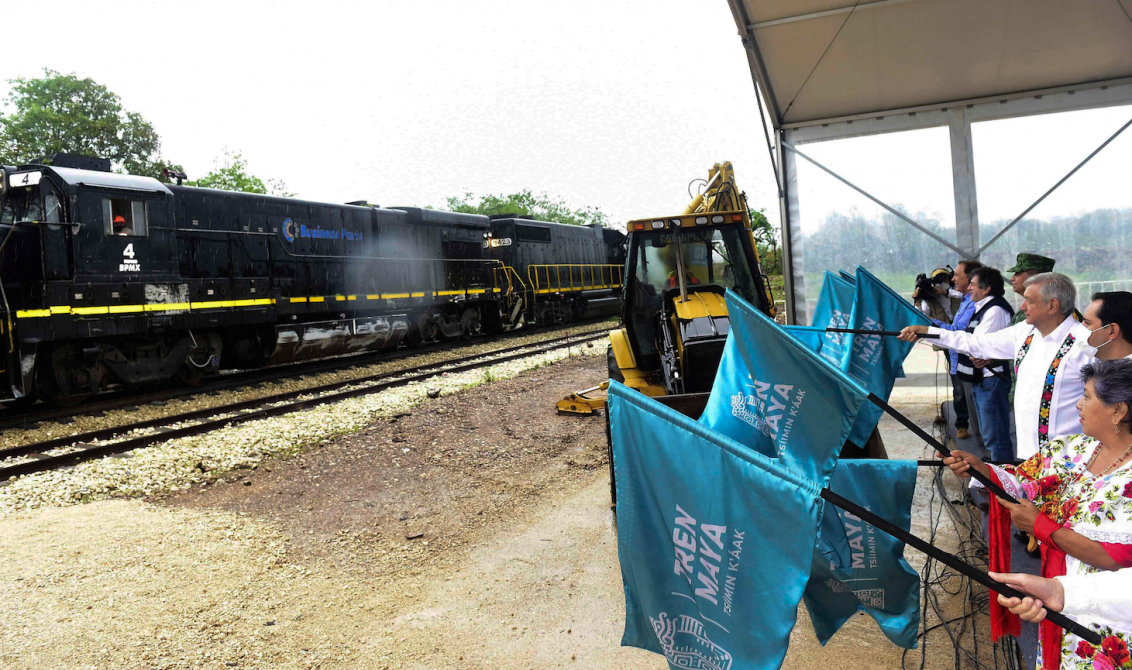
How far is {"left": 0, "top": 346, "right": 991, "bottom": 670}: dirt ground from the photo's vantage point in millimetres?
3857

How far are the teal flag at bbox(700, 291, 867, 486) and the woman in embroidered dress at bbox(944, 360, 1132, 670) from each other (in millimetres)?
702

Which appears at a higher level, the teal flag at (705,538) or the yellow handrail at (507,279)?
the yellow handrail at (507,279)

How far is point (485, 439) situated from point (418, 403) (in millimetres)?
2593

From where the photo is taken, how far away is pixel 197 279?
476 inches

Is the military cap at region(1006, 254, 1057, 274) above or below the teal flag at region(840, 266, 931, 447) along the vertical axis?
above

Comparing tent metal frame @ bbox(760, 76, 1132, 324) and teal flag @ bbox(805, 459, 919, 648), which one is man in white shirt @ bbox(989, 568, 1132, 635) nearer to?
teal flag @ bbox(805, 459, 919, 648)

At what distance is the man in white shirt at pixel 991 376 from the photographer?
16.1 feet

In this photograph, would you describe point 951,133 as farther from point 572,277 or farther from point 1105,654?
point 572,277

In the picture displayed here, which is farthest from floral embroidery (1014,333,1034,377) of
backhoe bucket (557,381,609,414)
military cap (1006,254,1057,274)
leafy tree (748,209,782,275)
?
leafy tree (748,209,782,275)

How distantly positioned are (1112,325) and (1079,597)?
1627 mm

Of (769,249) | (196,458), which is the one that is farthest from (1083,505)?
(769,249)

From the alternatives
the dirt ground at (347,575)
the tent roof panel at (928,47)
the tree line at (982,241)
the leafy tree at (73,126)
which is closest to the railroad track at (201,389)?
the dirt ground at (347,575)

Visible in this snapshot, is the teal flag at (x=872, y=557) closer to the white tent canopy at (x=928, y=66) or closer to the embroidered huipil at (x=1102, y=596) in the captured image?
the embroidered huipil at (x=1102, y=596)

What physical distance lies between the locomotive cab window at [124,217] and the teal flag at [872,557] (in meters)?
11.2
